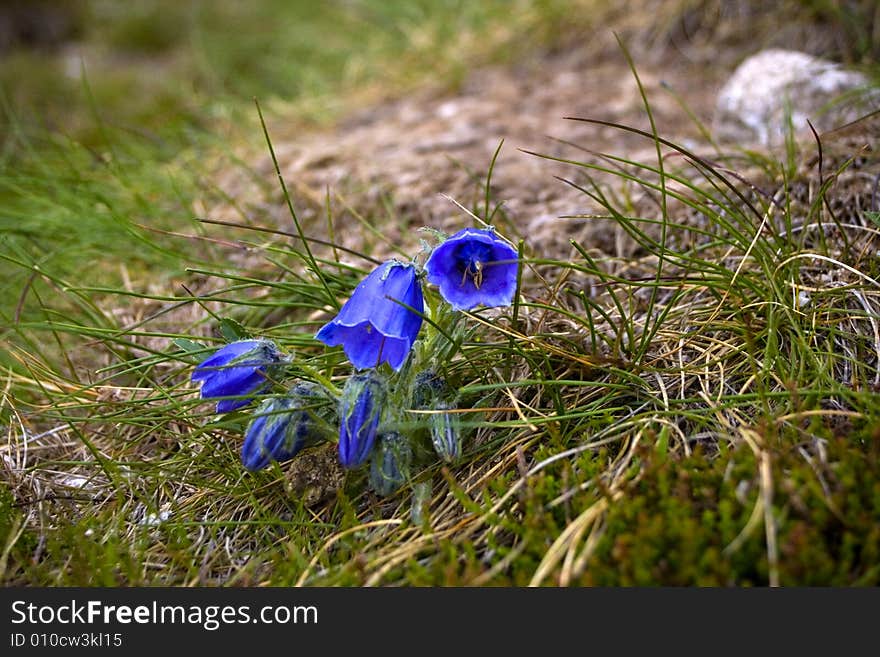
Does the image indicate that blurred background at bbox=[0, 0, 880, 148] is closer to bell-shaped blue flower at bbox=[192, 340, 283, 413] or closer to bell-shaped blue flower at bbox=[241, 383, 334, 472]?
bell-shaped blue flower at bbox=[192, 340, 283, 413]

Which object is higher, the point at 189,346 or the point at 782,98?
the point at 782,98

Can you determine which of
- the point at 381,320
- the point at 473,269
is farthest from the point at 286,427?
the point at 473,269

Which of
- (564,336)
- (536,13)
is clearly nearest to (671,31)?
(536,13)

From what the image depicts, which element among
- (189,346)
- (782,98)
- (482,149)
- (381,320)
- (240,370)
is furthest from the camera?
(482,149)

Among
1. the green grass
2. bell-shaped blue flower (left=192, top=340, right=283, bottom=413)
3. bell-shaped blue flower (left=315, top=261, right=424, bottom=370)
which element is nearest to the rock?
the green grass

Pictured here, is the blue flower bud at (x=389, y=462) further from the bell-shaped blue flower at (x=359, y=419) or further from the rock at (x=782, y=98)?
the rock at (x=782, y=98)

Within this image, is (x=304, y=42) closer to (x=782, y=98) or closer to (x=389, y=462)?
(x=782, y=98)
